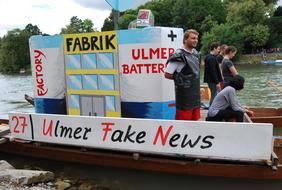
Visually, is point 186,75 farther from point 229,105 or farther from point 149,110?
point 149,110

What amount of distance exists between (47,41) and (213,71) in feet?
11.2

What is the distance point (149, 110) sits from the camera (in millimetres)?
6508

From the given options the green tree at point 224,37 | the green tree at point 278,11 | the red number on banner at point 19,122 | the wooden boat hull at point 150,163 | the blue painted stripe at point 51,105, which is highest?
the green tree at point 278,11

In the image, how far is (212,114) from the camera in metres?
6.18

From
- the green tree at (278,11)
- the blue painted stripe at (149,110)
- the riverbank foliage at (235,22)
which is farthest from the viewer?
the green tree at (278,11)

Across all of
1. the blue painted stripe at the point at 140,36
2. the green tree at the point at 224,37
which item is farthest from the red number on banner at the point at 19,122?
the green tree at the point at 224,37

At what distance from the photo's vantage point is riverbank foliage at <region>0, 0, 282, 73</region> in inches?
2156

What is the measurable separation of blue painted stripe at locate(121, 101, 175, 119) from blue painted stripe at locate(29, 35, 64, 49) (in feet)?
5.54

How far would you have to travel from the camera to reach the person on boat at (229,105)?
602 cm

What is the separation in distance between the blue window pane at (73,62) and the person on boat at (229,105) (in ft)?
8.39

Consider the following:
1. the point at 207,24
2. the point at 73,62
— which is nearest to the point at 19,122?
the point at 73,62

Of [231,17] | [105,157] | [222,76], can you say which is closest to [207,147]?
[105,157]

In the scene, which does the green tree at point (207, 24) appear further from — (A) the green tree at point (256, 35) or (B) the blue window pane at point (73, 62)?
(B) the blue window pane at point (73, 62)

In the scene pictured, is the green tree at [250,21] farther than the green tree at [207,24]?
No
